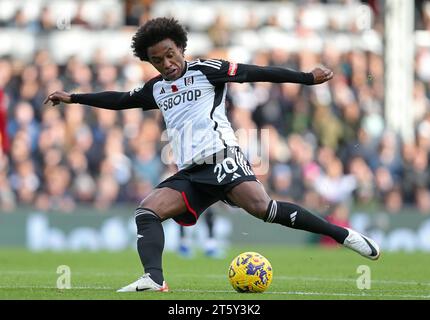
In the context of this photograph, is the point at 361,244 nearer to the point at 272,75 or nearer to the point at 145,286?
the point at 272,75

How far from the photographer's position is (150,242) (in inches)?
391

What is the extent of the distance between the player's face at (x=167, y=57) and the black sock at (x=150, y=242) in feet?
4.26

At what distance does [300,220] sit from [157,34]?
2185mm

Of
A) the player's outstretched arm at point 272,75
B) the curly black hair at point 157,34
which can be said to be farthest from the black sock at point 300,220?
the curly black hair at point 157,34

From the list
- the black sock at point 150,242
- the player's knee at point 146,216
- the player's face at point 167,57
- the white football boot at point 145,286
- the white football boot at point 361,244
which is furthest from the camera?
the white football boot at point 361,244

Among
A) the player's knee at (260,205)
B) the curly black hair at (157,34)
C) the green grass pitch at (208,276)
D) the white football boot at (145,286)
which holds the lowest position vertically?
the green grass pitch at (208,276)

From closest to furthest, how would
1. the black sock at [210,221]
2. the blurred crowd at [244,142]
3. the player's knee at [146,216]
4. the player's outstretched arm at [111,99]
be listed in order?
the player's knee at [146,216] → the player's outstretched arm at [111,99] → the black sock at [210,221] → the blurred crowd at [244,142]

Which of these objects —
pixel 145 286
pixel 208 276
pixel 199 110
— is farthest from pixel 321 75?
pixel 208 276

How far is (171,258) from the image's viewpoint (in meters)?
18.2

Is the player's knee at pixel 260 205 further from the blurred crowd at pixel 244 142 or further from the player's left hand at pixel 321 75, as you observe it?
the blurred crowd at pixel 244 142

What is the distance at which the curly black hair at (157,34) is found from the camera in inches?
400

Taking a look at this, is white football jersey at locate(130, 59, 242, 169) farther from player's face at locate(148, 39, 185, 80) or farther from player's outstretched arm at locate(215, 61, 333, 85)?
player's face at locate(148, 39, 185, 80)
